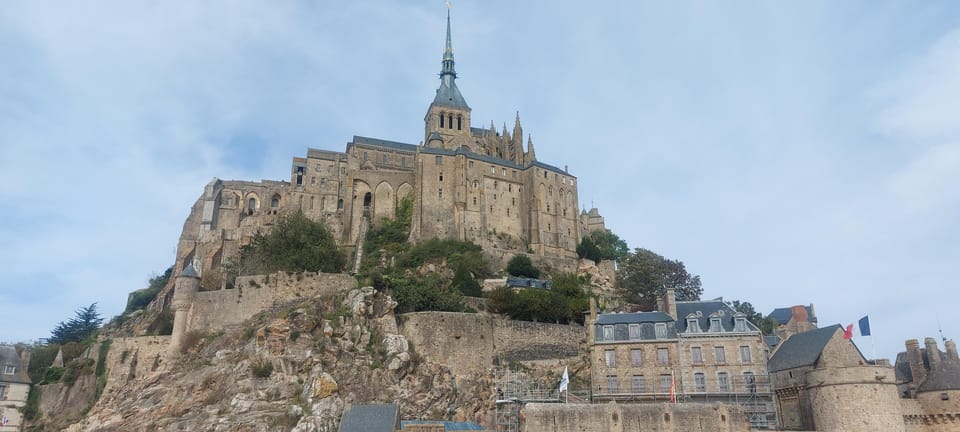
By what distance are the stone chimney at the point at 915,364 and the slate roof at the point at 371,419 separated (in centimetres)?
2600

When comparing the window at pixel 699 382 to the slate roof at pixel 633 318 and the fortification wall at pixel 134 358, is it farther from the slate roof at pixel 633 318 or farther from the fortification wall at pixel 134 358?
the fortification wall at pixel 134 358

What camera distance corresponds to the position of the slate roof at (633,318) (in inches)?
1395

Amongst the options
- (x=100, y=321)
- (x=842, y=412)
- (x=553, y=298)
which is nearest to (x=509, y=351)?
(x=553, y=298)

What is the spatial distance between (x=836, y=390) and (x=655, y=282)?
24813mm

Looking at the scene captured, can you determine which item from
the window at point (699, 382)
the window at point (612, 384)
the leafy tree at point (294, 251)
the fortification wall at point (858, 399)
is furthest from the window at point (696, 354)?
the leafy tree at point (294, 251)

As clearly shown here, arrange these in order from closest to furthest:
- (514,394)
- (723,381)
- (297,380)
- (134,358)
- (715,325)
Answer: (723,381) < (715,325) < (514,394) < (297,380) < (134,358)

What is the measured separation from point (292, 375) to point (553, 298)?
16.9 m

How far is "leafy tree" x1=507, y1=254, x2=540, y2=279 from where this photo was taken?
55.8 metres

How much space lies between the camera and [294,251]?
47.2m

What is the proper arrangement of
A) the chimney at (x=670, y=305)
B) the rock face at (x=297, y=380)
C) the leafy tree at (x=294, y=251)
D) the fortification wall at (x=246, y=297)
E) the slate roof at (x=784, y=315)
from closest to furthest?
the rock face at (x=297, y=380) → the chimney at (x=670, y=305) → the fortification wall at (x=246, y=297) → the leafy tree at (x=294, y=251) → the slate roof at (x=784, y=315)

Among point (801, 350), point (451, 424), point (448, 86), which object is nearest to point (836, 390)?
point (801, 350)

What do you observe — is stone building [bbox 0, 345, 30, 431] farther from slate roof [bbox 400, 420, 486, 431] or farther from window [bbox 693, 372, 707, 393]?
window [bbox 693, 372, 707, 393]

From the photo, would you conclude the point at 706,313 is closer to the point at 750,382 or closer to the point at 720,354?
the point at 720,354

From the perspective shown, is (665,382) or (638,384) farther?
(638,384)
